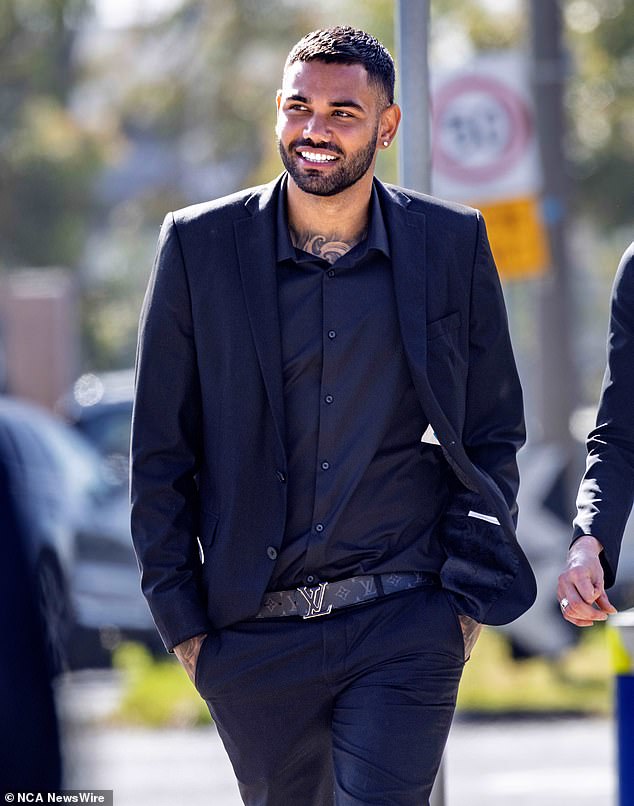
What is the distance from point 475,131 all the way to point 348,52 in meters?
5.66

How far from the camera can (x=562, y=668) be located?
393 inches

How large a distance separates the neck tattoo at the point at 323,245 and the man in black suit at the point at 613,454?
0.63 m

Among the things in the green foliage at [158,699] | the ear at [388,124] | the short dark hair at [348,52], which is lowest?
the green foliage at [158,699]

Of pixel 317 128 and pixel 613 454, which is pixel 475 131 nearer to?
pixel 613 454

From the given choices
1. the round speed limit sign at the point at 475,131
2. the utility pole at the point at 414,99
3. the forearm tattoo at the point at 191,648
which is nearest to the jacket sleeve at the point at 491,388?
the utility pole at the point at 414,99

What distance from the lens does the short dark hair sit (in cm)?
383

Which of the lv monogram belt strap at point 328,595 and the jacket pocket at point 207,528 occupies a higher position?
the jacket pocket at point 207,528

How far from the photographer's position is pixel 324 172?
3.82m

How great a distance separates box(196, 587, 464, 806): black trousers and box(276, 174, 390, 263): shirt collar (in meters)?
0.78

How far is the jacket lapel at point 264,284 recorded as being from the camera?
376 centimetres

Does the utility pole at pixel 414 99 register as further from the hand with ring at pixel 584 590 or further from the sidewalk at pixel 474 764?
the sidewalk at pixel 474 764

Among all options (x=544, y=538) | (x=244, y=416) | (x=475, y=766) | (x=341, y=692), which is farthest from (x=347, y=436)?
(x=544, y=538)

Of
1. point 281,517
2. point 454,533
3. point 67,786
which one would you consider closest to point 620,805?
point 454,533

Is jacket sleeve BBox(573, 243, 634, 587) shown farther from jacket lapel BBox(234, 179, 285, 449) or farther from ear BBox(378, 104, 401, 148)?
jacket lapel BBox(234, 179, 285, 449)
